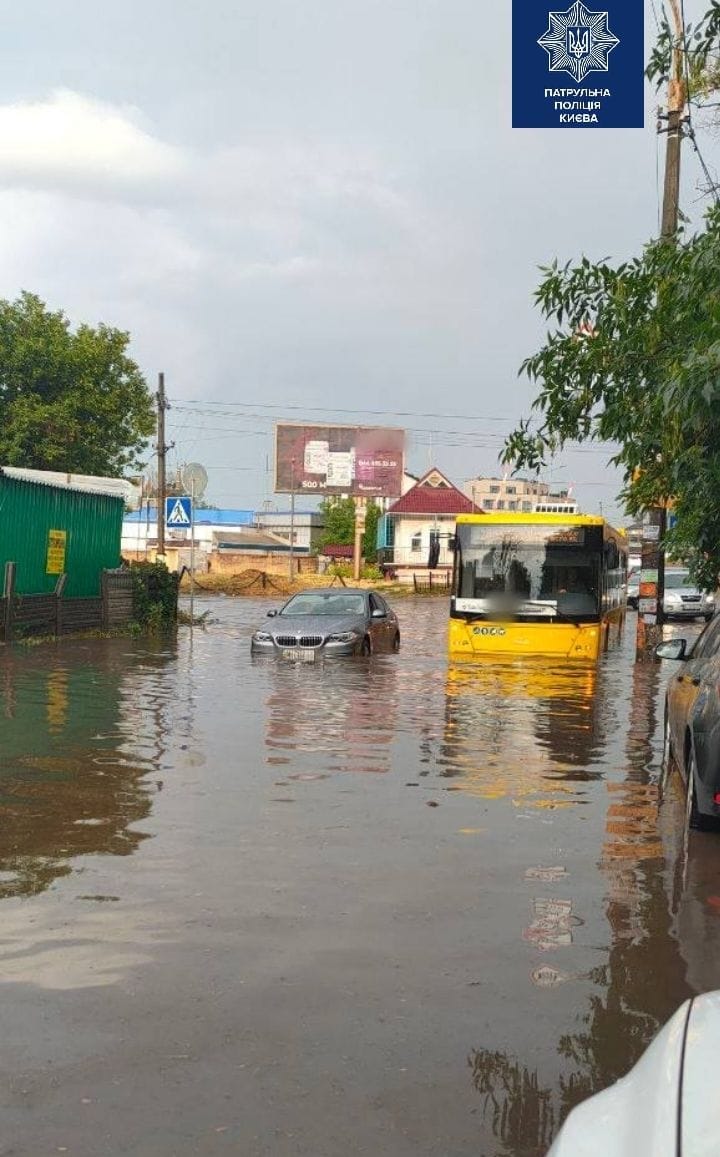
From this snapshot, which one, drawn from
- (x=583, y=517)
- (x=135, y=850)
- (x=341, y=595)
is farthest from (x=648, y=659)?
(x=135, y=850)

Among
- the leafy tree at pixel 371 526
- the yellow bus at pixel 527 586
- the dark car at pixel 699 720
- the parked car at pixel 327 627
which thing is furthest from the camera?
the leafy tree at pixel 371 526

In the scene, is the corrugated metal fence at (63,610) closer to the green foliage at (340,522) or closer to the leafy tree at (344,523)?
the leafy tree at (344,523)

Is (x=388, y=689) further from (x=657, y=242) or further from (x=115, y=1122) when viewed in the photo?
(x=115, y=1122)

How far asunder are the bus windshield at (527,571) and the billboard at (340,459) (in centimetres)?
5443

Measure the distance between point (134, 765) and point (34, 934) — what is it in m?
5.14

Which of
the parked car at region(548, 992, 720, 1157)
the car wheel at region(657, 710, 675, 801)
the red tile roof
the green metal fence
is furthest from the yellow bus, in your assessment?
the red tile roof

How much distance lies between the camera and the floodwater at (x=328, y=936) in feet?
13.8

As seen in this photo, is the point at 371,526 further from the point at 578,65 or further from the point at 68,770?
the point at 68,770

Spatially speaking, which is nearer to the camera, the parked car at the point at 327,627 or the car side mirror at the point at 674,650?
the car side mirror at the point at 674,650

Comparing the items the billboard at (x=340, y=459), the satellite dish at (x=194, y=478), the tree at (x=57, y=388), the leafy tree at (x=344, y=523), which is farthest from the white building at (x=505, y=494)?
the satellite dish at (x=194, y=478)

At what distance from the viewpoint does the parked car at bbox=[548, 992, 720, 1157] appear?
7.23 feet

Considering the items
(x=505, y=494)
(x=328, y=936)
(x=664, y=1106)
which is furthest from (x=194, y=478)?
(x=505, y=494)

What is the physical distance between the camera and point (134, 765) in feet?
36.7

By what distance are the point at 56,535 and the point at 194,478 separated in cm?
495
